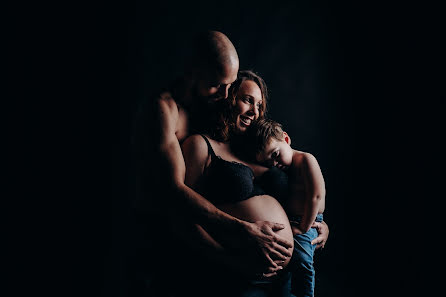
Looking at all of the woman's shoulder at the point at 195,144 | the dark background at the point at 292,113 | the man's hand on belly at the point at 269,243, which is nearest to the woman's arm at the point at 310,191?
the man's hand on belly at the point at 269,243

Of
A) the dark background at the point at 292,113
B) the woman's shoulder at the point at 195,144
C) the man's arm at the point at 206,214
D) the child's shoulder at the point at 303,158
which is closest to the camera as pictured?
the man's arm at the point at 206,214

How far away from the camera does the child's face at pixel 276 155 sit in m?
1.55

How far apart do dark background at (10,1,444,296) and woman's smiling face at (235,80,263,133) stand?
1.66 feet

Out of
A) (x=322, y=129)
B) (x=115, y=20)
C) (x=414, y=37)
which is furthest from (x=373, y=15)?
(x=115, y=20)

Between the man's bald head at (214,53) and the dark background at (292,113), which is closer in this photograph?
the man's bald head at (214,53)

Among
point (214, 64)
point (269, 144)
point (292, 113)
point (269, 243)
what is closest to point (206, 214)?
point (269, 243)

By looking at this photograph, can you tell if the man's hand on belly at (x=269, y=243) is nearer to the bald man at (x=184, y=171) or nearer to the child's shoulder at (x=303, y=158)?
the bald man at (x=184, y=171)

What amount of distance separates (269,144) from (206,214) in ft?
1.36

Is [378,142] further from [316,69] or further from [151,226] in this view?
[151,226]

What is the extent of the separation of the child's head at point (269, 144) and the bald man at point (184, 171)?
0.71ft

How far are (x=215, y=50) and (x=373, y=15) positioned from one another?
1.27 meters

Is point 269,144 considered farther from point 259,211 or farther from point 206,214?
point 206,214

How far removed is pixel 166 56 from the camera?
2096 millimetres

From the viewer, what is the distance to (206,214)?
4.36 feet
